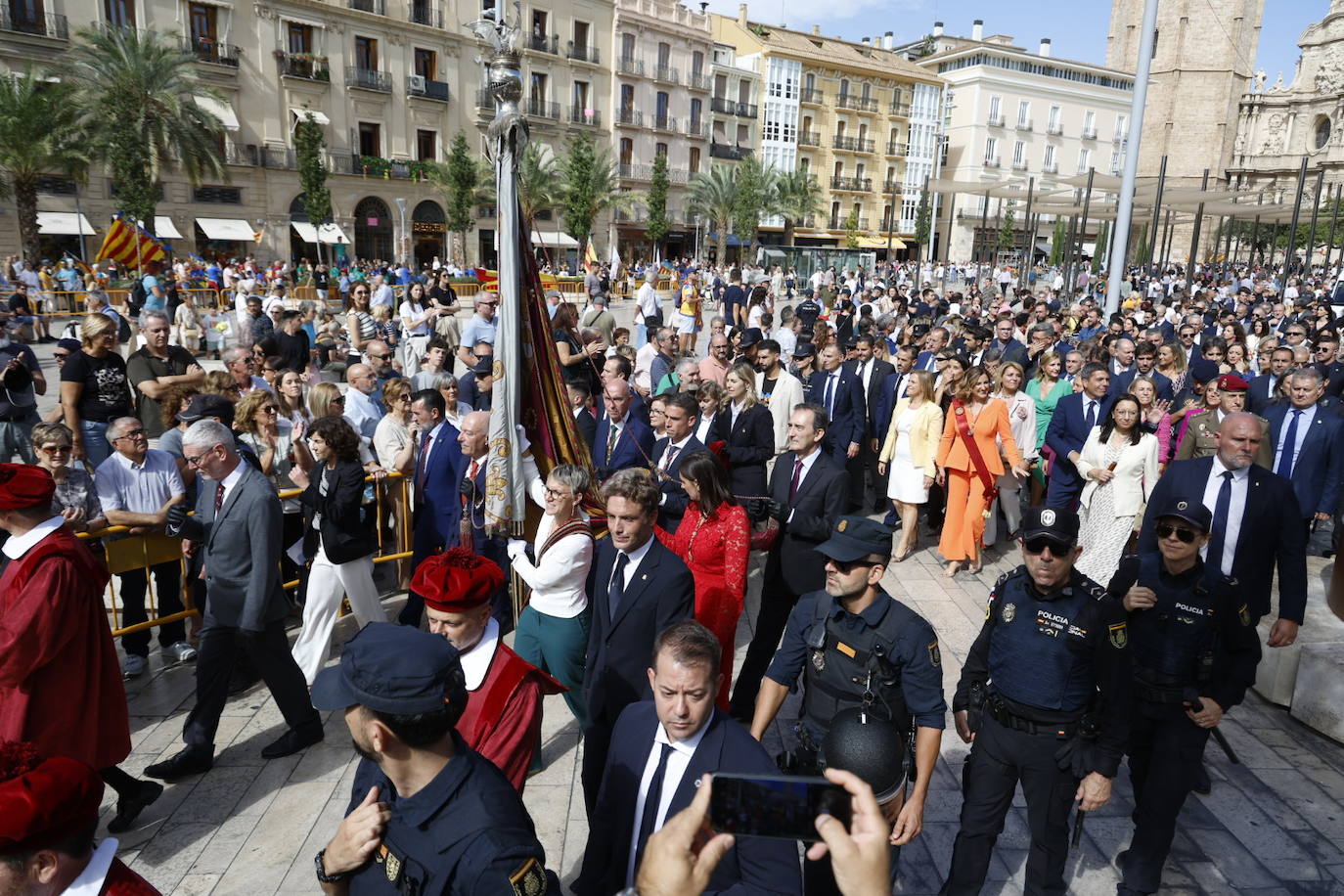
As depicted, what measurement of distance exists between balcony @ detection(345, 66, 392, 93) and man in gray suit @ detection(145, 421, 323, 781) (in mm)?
37981

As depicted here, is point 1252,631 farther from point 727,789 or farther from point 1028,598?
point 727,789

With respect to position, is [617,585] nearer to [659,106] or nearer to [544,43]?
[544,43]

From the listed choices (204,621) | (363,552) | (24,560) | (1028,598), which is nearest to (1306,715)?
(1028,598)

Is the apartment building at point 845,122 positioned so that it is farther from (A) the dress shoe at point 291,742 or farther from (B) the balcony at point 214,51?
(A) the dress shoe at point 291,742

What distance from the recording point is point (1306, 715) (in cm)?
500

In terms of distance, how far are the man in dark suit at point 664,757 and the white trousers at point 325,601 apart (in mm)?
2912

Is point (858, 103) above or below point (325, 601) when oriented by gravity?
above

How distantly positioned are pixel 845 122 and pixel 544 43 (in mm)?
25323

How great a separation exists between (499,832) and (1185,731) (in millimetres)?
2971

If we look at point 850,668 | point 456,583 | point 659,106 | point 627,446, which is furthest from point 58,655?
point 659,106

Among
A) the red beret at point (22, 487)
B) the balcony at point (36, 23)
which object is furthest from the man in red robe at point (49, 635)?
the balcony at point (36, 23)

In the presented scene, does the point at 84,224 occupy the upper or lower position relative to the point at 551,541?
upper

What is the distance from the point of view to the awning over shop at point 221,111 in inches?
1319

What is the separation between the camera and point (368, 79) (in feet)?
123
